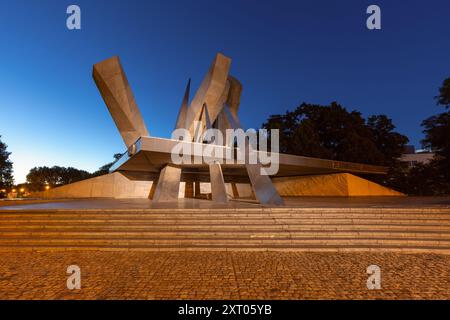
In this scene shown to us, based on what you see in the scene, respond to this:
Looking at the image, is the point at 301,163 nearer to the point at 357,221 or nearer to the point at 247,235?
the point at 357,221

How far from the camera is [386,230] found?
6.93 meters

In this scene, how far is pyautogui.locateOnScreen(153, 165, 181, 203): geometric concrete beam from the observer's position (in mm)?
13234

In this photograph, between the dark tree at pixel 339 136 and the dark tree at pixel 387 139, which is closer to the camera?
the dark tree at pixel 339 136

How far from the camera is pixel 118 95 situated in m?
A: 13.7

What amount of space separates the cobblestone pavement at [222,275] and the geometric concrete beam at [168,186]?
719 cm

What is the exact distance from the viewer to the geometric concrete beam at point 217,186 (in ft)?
38.8

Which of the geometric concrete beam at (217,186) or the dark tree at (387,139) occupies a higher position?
the dark tree at (387,139)

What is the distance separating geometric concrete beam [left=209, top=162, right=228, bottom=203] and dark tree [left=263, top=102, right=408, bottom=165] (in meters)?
18.7

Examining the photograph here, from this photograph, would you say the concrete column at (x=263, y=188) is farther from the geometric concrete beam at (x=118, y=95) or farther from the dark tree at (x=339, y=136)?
the dark tree at (x=339, y=136)

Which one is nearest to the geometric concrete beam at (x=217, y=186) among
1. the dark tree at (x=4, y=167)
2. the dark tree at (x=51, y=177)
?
the dark tree at (x=4, y=167)

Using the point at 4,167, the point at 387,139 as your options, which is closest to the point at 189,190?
the point at 387,139

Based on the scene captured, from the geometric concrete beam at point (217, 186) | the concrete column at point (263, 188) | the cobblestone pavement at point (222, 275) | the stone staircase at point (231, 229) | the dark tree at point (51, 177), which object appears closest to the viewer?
the cobblestone pavement at point (222, 275)

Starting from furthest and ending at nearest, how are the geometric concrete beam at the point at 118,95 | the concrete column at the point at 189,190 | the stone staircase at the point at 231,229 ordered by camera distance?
the concrete column at the point at 189,190
the geometric concrete beam at the point at 118,95
the stone staircase at the point at 231,229
